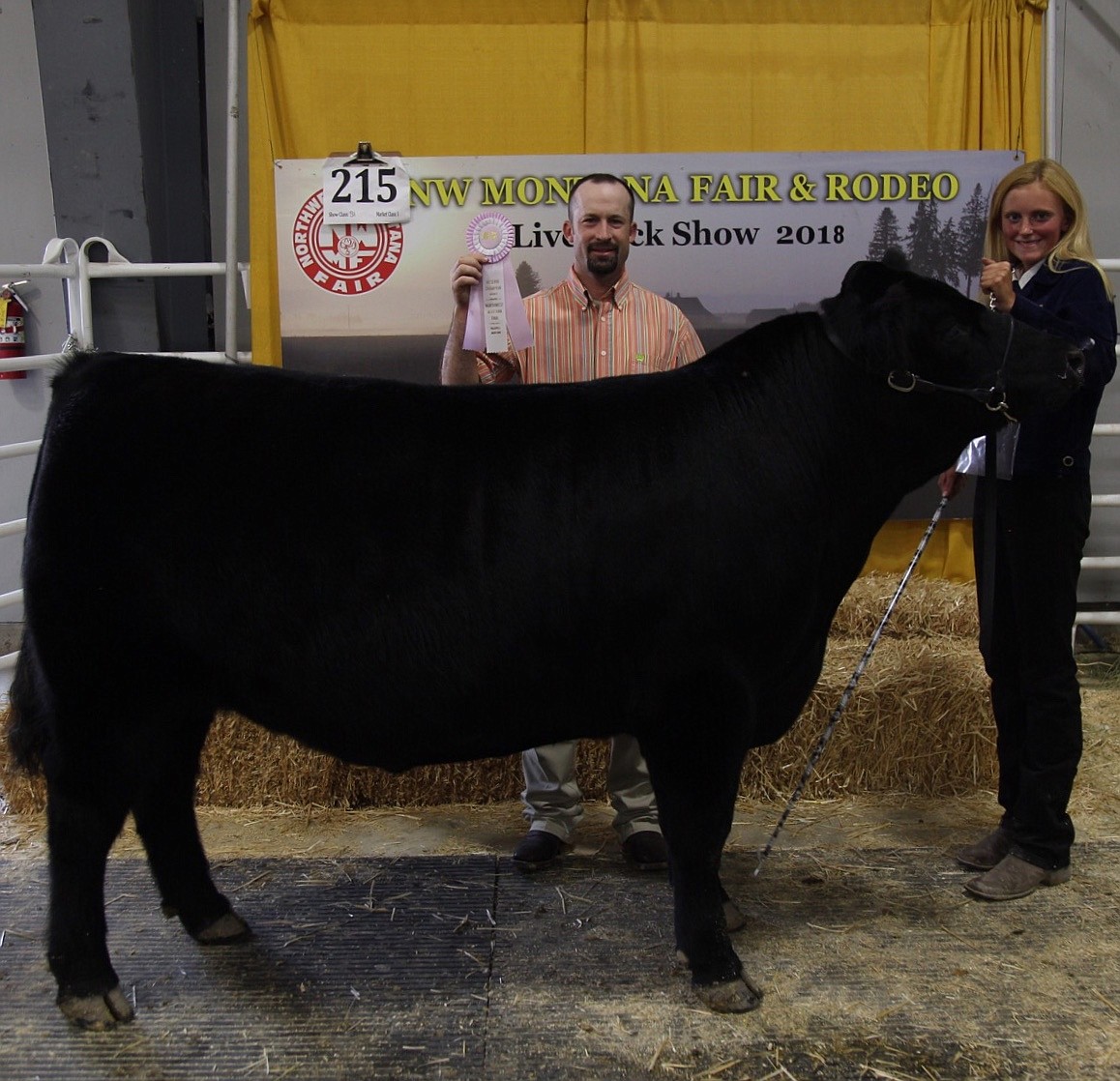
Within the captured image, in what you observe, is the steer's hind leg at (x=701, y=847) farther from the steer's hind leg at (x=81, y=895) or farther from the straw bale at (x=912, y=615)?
the straw bale at (x=912, y=615)

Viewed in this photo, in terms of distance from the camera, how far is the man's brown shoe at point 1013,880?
298 cm

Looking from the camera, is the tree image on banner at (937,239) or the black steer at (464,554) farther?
the tree image on banner at (937,239)

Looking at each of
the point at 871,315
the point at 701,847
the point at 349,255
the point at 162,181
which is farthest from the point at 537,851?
the point at 162,181

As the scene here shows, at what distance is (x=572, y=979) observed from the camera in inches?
102

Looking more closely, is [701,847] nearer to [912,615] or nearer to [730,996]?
[730,996]

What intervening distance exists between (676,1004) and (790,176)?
3566mm

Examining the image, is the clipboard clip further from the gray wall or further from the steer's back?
the steer's back

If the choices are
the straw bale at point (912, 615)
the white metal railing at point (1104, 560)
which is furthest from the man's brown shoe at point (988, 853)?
the white metal railing at point (1104, 560)

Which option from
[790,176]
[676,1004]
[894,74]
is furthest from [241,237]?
[676,1004]

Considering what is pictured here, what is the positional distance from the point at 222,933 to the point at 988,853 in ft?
7.44

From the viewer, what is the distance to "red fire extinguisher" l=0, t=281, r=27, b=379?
511cm

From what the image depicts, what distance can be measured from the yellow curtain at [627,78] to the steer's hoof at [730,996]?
346cm

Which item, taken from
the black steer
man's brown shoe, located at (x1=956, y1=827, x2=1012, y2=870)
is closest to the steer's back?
the black steer

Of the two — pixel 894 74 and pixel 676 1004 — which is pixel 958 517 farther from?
pixel 676 1004
